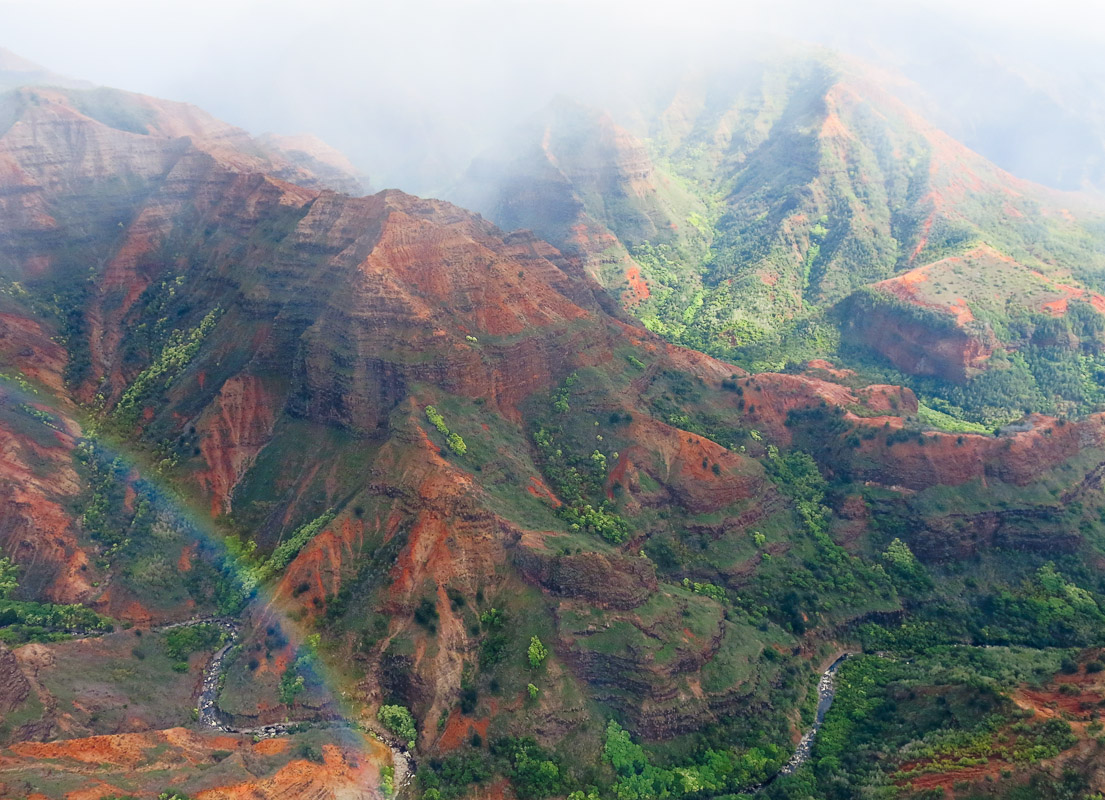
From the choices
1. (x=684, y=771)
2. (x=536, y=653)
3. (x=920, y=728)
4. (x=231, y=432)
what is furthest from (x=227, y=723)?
(x=920, y=728)

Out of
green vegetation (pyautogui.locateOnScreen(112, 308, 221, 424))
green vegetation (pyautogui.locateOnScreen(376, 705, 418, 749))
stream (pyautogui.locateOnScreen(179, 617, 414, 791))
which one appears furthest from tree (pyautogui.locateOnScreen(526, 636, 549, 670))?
green vegetation (pyautogui.locateOnScreen(112, 308, 221, 424))

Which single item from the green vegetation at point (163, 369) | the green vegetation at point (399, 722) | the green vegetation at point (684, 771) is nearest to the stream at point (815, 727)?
the green vegetation at point (684, 771)

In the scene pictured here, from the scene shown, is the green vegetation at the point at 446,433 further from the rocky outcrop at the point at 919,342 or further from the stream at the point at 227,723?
the rocky outcrop at the point at 919,342

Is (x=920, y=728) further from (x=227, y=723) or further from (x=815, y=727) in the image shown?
(x=227, y=723)

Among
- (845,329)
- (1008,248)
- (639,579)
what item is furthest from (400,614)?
(1008,248)

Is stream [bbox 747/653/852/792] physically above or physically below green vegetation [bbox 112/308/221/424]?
above

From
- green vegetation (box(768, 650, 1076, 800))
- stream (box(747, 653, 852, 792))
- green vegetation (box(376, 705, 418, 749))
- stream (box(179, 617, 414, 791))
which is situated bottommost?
stream (box(179, 617, 414, 791))

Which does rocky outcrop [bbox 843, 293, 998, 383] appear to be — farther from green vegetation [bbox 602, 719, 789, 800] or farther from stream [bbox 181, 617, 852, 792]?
green vegetation [bbox 602, 719, 789, 800]

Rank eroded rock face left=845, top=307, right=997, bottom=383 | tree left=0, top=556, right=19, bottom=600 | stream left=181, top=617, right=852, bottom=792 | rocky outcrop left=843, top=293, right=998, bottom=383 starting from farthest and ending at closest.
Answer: rocky outcrop left=843, top=293, right=998, bottom=383
eroded rock face left=845, top=307, right=997, bottom=383
tree left=0, top=556, right=19, bottom=600
stream left=181, top=617, right=852, bottom=792

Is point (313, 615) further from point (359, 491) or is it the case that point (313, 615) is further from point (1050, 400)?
point (1050, 400)

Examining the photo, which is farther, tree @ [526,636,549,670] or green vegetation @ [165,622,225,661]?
green vegetation @ [165,622,225,661]

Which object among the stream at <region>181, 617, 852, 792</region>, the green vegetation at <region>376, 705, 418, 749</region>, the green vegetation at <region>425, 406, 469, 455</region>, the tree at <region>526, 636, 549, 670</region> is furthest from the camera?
the green vegetation at <region>425, 406, 469, 455</region>
